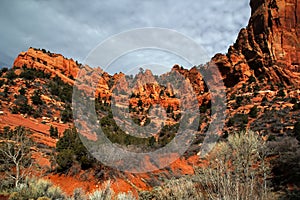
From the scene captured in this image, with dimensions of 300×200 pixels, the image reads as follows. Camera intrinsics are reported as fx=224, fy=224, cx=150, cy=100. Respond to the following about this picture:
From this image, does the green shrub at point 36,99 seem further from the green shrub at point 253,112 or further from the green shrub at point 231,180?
the green shrub at point 253,112

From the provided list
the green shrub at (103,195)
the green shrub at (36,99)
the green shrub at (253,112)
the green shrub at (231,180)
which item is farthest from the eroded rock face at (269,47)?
the green shrub at (103,195)

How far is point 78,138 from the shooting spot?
17.0m

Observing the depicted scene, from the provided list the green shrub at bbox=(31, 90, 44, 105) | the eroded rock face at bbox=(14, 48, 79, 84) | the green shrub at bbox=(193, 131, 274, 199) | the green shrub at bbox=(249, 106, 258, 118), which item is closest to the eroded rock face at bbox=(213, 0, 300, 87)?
the green shrub at bbox=(249, 106, 258, 118)

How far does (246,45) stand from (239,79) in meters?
8.46

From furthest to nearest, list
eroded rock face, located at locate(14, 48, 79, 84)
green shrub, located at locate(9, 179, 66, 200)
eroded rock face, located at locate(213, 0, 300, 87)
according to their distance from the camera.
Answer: eroded rock face, located at locate(14, 48, 79, 84) < eroded rock face, located at locate(213, 0, 300, 87) < green shrub, located at locate(9, 179, 66, 200)

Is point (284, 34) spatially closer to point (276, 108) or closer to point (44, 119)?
point (276, 108)

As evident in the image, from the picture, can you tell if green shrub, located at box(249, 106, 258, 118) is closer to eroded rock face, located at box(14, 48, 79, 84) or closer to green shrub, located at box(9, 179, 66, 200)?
green shrub, located at box(9, 179, 66, 200)

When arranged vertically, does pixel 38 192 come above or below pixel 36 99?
below

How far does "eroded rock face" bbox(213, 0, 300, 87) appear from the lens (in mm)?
42125

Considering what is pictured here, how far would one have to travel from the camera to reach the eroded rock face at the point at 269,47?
138ft

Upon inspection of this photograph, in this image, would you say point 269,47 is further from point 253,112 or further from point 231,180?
point 231,180

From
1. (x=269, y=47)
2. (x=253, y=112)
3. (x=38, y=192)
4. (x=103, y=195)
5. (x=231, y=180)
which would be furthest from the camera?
(x=269, y=47)

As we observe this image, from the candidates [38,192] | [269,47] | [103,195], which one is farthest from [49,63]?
[103,195]

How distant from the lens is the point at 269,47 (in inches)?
1748
